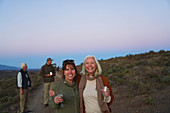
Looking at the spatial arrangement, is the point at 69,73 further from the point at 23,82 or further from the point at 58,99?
the point at 23,82

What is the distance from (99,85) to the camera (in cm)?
255

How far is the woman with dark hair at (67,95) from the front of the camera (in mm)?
2189

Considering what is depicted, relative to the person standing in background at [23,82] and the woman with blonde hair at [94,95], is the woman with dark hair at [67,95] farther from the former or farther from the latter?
the person standing in background at [23,82]

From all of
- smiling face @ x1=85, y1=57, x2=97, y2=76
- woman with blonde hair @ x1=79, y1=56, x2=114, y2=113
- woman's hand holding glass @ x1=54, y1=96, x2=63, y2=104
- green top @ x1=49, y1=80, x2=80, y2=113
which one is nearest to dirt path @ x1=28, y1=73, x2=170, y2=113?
woman with blonde hair @ x1=79, y1=56, x2=114, y2=113

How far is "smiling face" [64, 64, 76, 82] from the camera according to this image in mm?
2443

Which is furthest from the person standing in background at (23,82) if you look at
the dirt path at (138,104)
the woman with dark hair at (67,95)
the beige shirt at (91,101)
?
the beige shirt at (91,101)

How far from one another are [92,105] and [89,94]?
0.20 metres

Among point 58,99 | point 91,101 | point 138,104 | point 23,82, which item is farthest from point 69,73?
point 138,104

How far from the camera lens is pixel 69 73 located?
8.07 feet

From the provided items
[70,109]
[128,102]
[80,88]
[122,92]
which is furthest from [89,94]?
[122,92]

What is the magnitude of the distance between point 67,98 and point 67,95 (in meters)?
0.05

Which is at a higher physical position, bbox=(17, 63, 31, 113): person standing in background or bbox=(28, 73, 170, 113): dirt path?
bbox=(17, 63, 31, 113): person standing in background

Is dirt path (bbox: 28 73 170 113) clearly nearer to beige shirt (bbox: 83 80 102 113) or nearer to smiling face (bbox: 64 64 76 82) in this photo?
beige shirt (bbox: 83 80 102 113)

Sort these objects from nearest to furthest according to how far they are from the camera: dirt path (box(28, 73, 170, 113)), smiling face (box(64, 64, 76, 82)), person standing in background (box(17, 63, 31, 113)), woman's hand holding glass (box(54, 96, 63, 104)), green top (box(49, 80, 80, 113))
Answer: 1. woman's hand holding glass (box(54, 96, 63, 104))
2. green top (box(49, 80, 80, 113))
3. smiling face (box(64, 64, 76, 82))
4. dirt path (box(28, 73, 170, 113))
5. person standing in background (box(17, 63, 31, 113))
